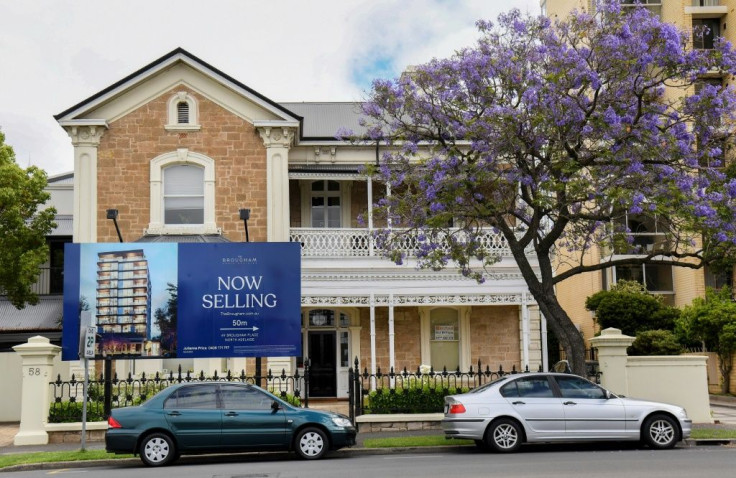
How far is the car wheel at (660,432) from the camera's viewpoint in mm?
14633

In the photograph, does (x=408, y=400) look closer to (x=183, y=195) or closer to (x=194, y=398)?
(x=194, y=398)

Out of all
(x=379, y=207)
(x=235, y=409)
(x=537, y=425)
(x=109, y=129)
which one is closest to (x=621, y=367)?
(x=537, y=425)

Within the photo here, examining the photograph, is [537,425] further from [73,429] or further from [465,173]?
[73,429]

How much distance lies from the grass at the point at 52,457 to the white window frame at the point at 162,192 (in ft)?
28.7

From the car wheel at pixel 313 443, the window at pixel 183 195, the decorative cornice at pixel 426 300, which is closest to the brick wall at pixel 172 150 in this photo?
the window at pixel 183 195

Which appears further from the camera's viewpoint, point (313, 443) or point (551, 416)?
point (551, 416)

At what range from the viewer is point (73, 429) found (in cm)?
1781

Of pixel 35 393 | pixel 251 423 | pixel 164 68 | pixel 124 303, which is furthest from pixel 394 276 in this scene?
pixel 251 423

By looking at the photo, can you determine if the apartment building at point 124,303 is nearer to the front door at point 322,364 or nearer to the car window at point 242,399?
the car window at point 242,399

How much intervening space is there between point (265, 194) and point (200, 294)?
560 centimetres

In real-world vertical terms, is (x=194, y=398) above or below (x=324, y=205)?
below

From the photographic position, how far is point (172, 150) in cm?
2389

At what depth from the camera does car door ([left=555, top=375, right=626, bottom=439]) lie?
14.4 metres

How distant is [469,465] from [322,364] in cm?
1356
